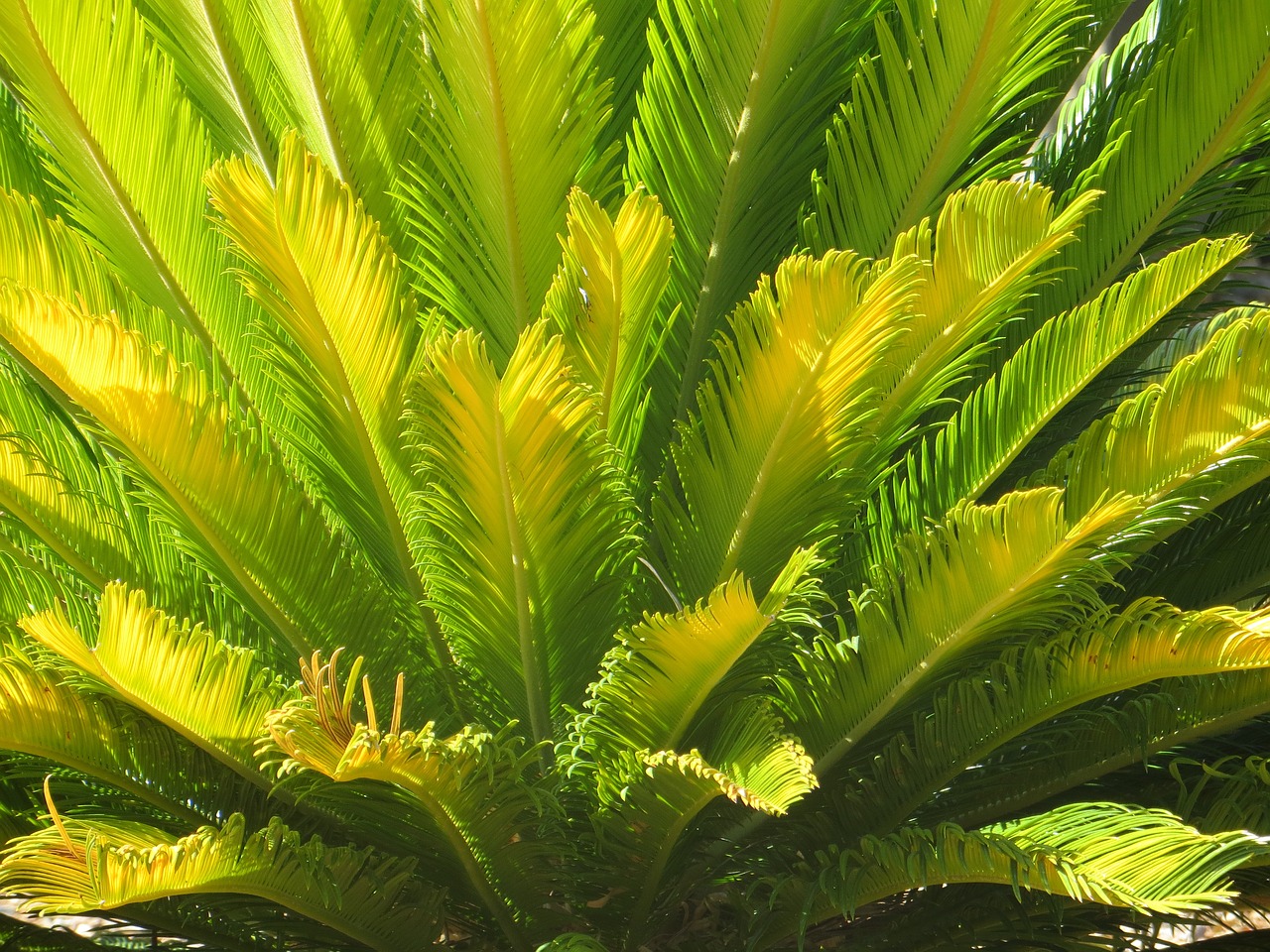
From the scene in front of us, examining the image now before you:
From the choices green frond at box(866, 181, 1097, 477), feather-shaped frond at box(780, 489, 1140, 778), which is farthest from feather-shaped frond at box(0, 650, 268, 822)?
green frond at box(866, 181, 1097, 477)

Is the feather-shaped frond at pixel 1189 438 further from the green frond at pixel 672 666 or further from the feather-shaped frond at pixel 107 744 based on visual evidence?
the feather-shaped frond at pixel 107 744

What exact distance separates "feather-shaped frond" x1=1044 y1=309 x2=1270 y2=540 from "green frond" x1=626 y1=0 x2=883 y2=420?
0.90m

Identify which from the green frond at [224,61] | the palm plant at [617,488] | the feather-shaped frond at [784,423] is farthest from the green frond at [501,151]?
the feather-shaped frond at [784,423]

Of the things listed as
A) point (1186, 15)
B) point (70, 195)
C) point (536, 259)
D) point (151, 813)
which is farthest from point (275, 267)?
point (1186, 15)

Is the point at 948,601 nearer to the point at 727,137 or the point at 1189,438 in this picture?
the point at 1189,438

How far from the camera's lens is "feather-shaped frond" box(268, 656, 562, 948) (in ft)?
5.15

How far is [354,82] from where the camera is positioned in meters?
2.61

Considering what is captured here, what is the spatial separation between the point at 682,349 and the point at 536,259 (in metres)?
0.48

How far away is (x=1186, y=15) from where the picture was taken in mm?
2629

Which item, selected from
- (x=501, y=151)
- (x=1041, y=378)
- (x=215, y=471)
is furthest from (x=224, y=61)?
(x=1041, y=378)

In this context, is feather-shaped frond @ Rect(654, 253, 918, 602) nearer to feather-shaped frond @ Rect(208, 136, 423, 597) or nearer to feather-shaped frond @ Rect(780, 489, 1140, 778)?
feather-shaped frond @ Rect(780, 489, 1140, 778)

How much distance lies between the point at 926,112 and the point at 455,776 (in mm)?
1665

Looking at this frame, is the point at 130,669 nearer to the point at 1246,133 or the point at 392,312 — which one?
the point at 392,312

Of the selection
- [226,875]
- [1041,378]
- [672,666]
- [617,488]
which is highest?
[1041,378]
